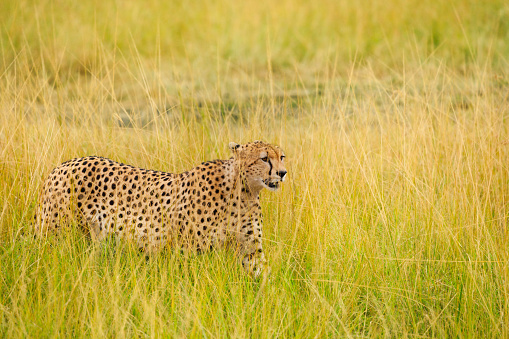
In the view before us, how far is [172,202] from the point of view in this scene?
3523 millimetres

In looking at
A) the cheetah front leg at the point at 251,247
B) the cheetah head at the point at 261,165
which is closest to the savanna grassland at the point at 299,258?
the cheetah front leg at the point at 251,247

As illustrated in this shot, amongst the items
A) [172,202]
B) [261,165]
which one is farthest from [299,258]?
[172,202]

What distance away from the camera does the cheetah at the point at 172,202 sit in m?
3.34

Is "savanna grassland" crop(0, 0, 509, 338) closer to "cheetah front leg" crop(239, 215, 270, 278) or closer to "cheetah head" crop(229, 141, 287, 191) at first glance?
"cheetah front leg" crop(239, 215, 270, 278)

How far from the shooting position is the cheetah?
10.9ft

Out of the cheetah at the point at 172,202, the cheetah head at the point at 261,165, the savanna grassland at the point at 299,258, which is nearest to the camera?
the savanna grassland at the point at 299,258

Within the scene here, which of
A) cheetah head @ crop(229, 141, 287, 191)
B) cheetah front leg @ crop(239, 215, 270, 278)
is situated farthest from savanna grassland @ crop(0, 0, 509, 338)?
cheetah head @ crop(229, 141, 287, 191)

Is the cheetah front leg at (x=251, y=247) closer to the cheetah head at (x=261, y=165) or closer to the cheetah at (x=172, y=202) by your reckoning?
the cheetah at (x=172, y=202)

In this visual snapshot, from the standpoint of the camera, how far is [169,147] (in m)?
→ 4.77

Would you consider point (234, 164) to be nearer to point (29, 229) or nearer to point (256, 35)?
point (29, 229)

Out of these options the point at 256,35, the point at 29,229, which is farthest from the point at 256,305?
the point at 256,35

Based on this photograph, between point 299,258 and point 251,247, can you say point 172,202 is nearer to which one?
point 251,247

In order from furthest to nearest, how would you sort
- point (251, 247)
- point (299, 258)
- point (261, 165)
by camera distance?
point (299, 258)
point (251, 247)
point (261, 165)

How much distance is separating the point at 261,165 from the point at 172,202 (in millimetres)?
679
